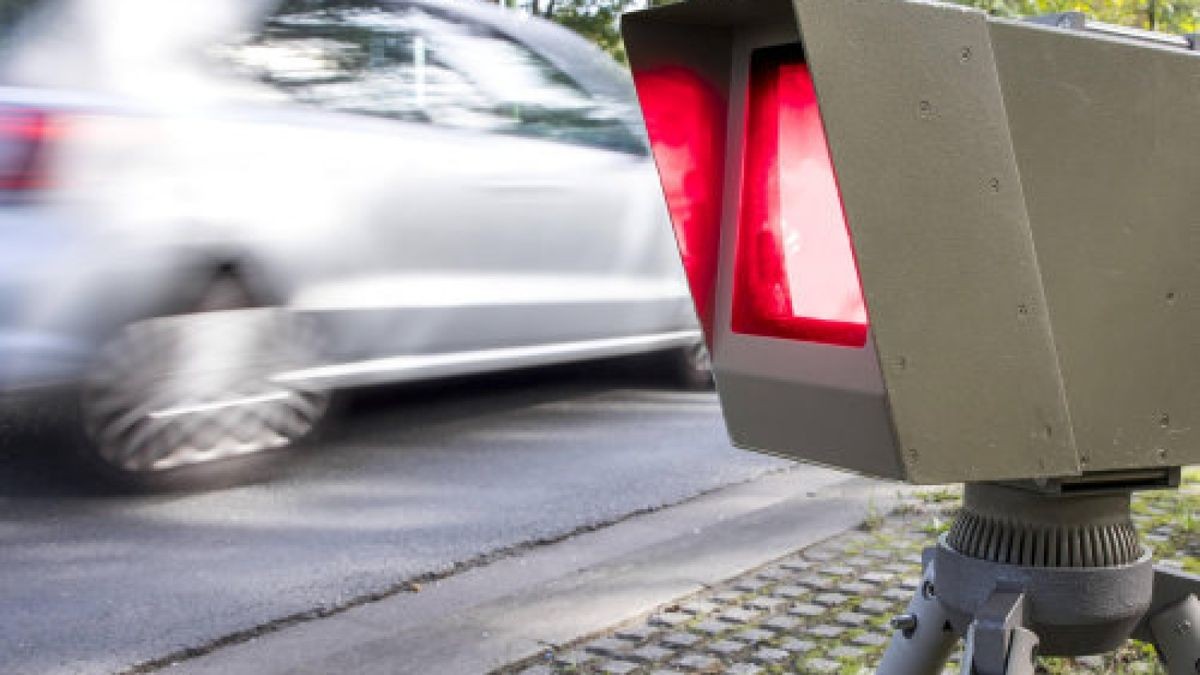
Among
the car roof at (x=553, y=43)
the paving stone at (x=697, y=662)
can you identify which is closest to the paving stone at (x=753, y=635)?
the paving stone at (x=697, y=662)

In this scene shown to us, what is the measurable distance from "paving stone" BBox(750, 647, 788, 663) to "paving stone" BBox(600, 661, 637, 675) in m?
0.28

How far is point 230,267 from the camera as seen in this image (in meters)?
5.20

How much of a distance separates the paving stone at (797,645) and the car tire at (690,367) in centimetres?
415

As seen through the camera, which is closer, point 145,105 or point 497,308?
point 145,105

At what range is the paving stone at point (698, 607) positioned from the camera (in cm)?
369

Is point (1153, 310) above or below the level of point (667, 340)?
above

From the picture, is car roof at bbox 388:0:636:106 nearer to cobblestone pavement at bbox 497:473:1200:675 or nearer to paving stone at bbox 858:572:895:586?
cobblestone pavement at bbox 497:473:1200:675

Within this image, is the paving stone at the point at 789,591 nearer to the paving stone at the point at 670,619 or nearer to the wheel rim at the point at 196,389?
the paving stone at the point at 670,619

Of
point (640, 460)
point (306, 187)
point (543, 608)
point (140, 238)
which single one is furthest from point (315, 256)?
point (543, 608)

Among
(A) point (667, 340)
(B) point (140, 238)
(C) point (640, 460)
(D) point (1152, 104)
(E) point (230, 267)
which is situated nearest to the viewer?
(D) point (1152, 104)

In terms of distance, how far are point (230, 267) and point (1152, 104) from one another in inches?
163

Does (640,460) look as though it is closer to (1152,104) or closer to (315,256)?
(315,256)

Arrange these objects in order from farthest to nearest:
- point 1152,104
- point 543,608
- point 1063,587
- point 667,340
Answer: point 667,340
point 543,608
point 1063,587
point 1152,104

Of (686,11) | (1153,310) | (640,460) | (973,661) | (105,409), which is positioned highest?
(686,11)
